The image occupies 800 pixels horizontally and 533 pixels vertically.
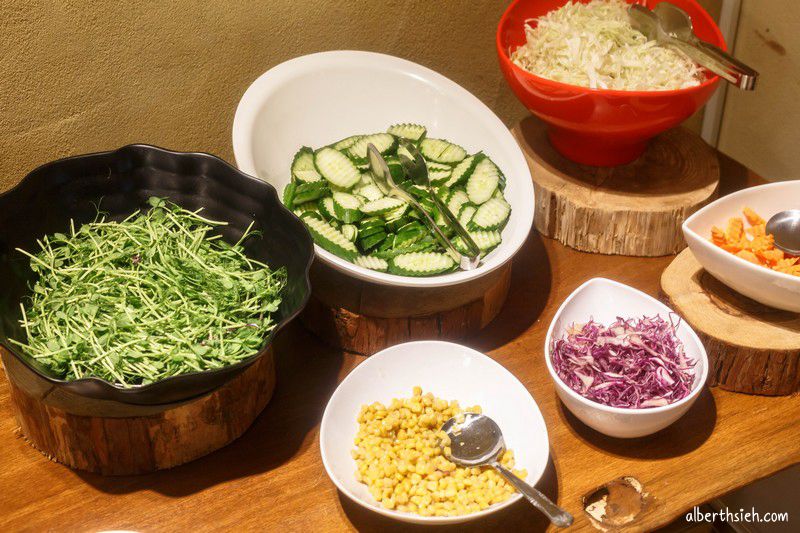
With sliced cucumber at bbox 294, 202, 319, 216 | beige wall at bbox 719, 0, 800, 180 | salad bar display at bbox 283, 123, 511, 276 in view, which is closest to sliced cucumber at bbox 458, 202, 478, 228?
salad bar display at bbox 283, 123, 511, 276

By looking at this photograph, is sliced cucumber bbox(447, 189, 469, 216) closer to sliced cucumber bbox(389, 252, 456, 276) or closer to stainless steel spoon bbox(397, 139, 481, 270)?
stainless steel spoon bbox(397, 139, 481, 270)

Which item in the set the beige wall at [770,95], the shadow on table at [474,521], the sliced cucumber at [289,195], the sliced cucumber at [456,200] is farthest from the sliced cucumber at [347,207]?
the beige wall at [770,95]

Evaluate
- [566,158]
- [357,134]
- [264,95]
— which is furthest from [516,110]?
[264,95]

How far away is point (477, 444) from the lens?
5.38ft

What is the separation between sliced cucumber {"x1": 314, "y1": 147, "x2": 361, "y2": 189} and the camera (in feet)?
6.57

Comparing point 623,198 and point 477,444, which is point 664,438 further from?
point 623,198

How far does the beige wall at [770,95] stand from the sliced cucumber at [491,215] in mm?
1413

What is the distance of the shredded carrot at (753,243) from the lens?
191 cm

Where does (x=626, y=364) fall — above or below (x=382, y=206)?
below

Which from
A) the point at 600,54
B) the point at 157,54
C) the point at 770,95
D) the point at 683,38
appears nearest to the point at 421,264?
the point at 600,54

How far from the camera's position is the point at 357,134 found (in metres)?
2.24

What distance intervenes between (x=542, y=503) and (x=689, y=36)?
1.38 meters

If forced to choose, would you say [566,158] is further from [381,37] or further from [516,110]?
[381,37]

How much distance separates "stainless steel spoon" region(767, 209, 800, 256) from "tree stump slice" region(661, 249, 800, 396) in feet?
0.57
